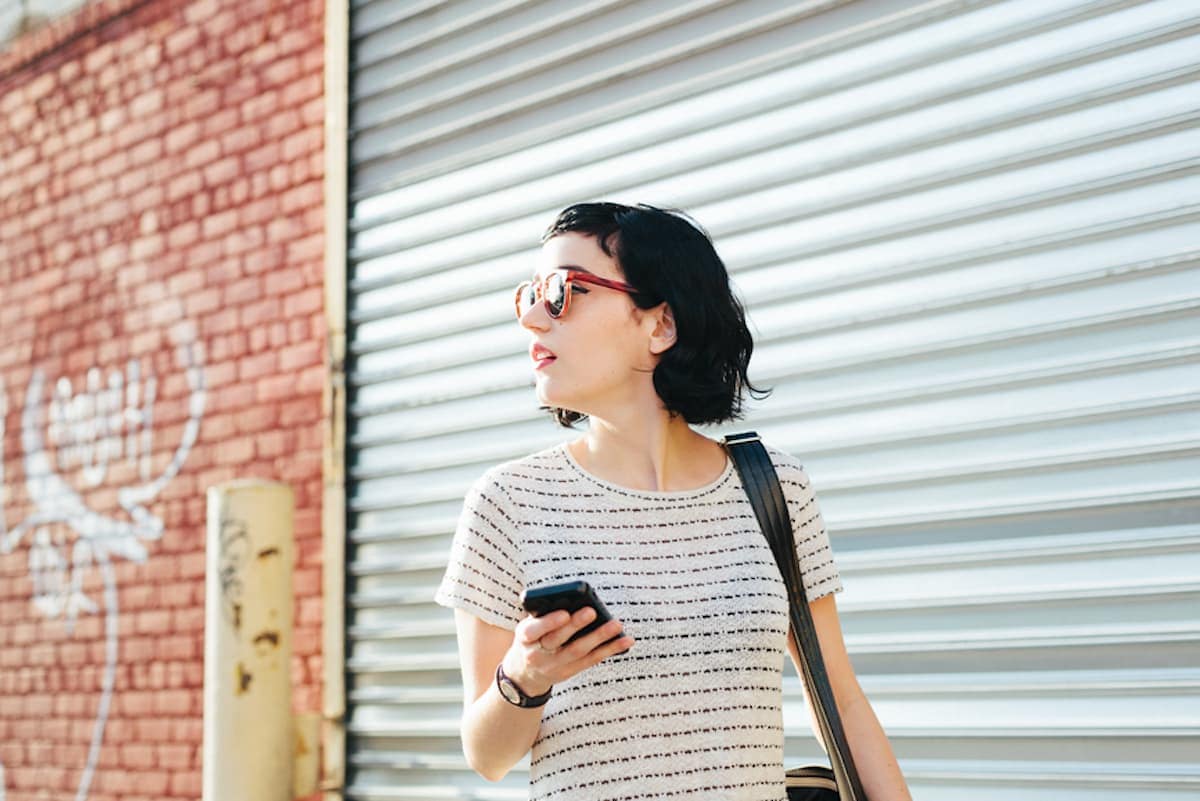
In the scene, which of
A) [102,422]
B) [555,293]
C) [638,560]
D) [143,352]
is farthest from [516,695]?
[102,422]

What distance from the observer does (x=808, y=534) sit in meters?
2.27

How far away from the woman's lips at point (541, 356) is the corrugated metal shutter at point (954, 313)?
1487mm

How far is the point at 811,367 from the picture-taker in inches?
143

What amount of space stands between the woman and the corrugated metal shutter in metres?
1.09

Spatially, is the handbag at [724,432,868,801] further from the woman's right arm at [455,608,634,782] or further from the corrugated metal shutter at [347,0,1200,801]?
the corrugated metal shutter at [347,0,1200,801]

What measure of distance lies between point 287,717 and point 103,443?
206cm

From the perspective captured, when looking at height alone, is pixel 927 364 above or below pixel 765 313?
below

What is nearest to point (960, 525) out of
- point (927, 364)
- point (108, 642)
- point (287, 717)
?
point (927, 364)

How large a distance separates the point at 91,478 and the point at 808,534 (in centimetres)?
443

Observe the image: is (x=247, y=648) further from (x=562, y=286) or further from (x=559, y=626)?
(x=559, y=626)

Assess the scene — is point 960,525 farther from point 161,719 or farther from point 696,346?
point 161,719

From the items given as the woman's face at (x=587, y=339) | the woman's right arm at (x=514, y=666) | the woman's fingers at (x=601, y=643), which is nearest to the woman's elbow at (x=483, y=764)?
the woman's right arm at (x=514, y=666)

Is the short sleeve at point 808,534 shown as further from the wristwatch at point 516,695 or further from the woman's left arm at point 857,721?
the wristwatch at point 516,695

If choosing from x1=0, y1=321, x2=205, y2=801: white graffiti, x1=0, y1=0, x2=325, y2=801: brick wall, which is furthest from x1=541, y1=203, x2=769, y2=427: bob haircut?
x1=0, y1=321, x2=205, y2=801: white graffiti
